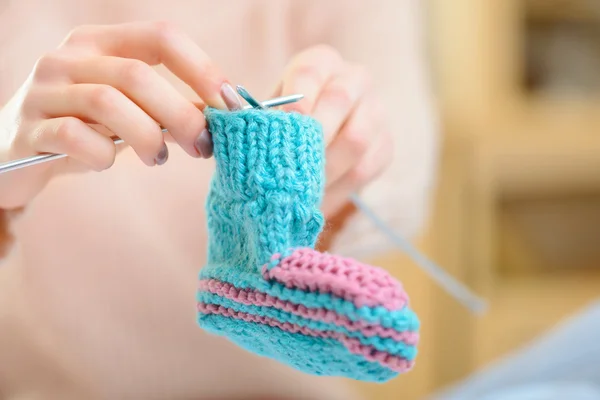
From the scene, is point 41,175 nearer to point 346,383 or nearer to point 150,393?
point 150,393

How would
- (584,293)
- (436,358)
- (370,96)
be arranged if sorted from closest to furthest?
(370,96), (436,358), (584,293)

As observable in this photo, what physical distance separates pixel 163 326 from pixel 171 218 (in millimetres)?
116

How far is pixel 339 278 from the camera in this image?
31cm

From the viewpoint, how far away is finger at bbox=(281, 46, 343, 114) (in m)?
0.45

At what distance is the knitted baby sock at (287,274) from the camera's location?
31 centimetres

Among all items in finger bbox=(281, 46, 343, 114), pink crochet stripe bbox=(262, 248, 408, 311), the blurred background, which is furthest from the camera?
the blurred background

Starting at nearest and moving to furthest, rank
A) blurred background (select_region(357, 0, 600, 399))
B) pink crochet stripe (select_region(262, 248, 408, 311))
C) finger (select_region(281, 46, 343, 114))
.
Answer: pink crochet stripe (select_region(262, 248, 408, 311)), finger (select_region(281, 46, 343, 114)), blurred background (select_region(357, 0, 600, 399))

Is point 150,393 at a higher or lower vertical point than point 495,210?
lower

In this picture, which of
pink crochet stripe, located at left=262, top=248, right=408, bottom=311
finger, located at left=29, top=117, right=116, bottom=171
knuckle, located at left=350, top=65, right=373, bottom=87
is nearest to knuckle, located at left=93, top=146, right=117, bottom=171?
finger, located at left=29, top=117, right=116, bottom=171

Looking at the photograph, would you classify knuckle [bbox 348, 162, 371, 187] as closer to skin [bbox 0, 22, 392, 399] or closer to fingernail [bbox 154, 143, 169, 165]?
skin [bbox 0, 22, 392, 399]

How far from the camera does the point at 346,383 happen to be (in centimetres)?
90

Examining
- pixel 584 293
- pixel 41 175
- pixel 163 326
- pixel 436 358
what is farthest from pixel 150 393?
pixel 584 293

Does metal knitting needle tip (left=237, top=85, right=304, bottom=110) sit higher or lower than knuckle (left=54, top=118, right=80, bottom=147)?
higher

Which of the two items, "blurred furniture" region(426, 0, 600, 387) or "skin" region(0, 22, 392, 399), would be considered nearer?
"skin" region(0, 22, 392, 399)
